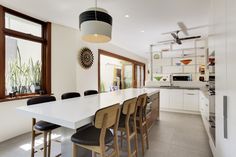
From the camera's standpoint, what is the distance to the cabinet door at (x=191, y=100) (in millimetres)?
4828

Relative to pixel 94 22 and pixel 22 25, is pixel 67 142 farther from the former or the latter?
pixel 22 25

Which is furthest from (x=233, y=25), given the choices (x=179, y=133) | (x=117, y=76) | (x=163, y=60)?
(x=117, y=76)

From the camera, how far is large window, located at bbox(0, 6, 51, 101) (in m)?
3.03

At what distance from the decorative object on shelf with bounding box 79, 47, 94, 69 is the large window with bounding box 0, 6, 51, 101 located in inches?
41.6

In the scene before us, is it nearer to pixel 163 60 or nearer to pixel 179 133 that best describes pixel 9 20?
pixel 179 133

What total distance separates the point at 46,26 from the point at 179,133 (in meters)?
4.30

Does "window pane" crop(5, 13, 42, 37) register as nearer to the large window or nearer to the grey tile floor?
the large window

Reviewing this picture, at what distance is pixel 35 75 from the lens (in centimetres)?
370

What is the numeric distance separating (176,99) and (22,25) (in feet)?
17.0

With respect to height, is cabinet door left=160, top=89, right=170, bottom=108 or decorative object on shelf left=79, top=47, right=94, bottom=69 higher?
decorative object on shelf left=79, top=47, right=94, bottom=69

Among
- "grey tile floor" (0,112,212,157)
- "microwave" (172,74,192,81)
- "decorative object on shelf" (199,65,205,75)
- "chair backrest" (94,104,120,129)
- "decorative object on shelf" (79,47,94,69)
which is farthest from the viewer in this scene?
"decorative object on shelf" (199,65,205,75)

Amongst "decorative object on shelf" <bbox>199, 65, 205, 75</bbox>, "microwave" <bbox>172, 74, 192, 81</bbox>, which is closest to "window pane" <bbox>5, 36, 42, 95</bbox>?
"microwave" <bbox>172, 74, 192, 81</bbox>

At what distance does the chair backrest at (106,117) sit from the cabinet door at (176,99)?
414cm

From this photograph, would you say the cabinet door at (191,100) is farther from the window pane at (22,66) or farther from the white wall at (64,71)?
the window pane at (22,66)
